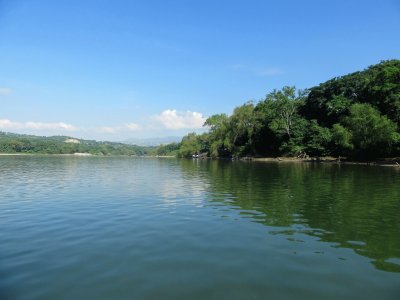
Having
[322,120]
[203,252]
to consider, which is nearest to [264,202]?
[203,252]

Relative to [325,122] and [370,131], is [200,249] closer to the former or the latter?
[370,131]

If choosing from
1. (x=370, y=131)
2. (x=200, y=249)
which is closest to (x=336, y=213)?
(x=200, y=249)

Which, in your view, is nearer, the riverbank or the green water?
the green water

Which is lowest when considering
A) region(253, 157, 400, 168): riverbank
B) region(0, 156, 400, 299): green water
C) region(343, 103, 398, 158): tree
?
region(0, 156, 400, 299): green water

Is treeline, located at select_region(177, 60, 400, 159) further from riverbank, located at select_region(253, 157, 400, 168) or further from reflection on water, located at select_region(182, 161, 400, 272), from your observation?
reflection on water, located at select_region(182, 161, 400, 272)

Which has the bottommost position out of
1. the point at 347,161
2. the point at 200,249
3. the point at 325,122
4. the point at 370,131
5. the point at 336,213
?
the point at 200,249

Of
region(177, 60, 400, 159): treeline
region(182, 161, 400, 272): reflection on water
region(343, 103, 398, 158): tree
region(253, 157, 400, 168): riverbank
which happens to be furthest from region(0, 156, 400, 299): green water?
region(177, 60, 400, 159): treeline

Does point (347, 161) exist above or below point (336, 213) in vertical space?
above

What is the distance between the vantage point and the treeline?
261 ft

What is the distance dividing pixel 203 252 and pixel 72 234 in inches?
254

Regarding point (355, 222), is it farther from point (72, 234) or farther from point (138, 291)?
point (72, 234)

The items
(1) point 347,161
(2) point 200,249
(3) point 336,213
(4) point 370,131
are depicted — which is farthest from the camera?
(1) point 347,161

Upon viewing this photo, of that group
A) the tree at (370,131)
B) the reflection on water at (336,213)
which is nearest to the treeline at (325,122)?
the tree at (370,131)

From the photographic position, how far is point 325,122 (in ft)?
375
